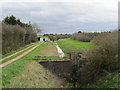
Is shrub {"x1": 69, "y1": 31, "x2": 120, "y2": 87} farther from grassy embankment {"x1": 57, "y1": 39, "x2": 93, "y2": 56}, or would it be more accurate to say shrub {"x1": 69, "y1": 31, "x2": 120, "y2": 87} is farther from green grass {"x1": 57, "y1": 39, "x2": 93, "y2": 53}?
green grass {"x1": 57, "y1": 39, "x2": 93, "y2": 53}

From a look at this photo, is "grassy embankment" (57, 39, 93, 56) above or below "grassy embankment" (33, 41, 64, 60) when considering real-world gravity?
above

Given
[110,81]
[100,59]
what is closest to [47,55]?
[100,59]

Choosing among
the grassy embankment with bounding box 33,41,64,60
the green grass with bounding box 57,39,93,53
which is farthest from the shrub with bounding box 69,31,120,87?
the grassy embankment with bounding box 33,41,64,60

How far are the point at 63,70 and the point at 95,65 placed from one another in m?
3.88

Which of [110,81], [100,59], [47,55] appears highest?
[100,59]

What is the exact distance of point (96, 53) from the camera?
11680 millimetres

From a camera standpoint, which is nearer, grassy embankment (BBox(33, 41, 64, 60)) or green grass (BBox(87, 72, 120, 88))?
green grass (BBox(87, 72, 120, 88))

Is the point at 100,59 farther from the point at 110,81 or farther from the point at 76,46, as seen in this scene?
the point at 76,46

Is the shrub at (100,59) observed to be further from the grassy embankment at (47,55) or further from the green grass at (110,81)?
the grassy embankment at (47,55)

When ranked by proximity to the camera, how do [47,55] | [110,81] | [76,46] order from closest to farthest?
1. [110,81]
2. [47,55]
3. [76,46]

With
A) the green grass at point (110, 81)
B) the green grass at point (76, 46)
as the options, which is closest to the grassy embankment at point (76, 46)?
the green grass at point (76, 46)

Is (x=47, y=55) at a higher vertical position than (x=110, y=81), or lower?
higher

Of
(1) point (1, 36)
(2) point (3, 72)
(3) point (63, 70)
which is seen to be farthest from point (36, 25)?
(2) point (3, 72)

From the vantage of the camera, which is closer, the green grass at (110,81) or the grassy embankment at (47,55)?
the green grass at (110,81)
